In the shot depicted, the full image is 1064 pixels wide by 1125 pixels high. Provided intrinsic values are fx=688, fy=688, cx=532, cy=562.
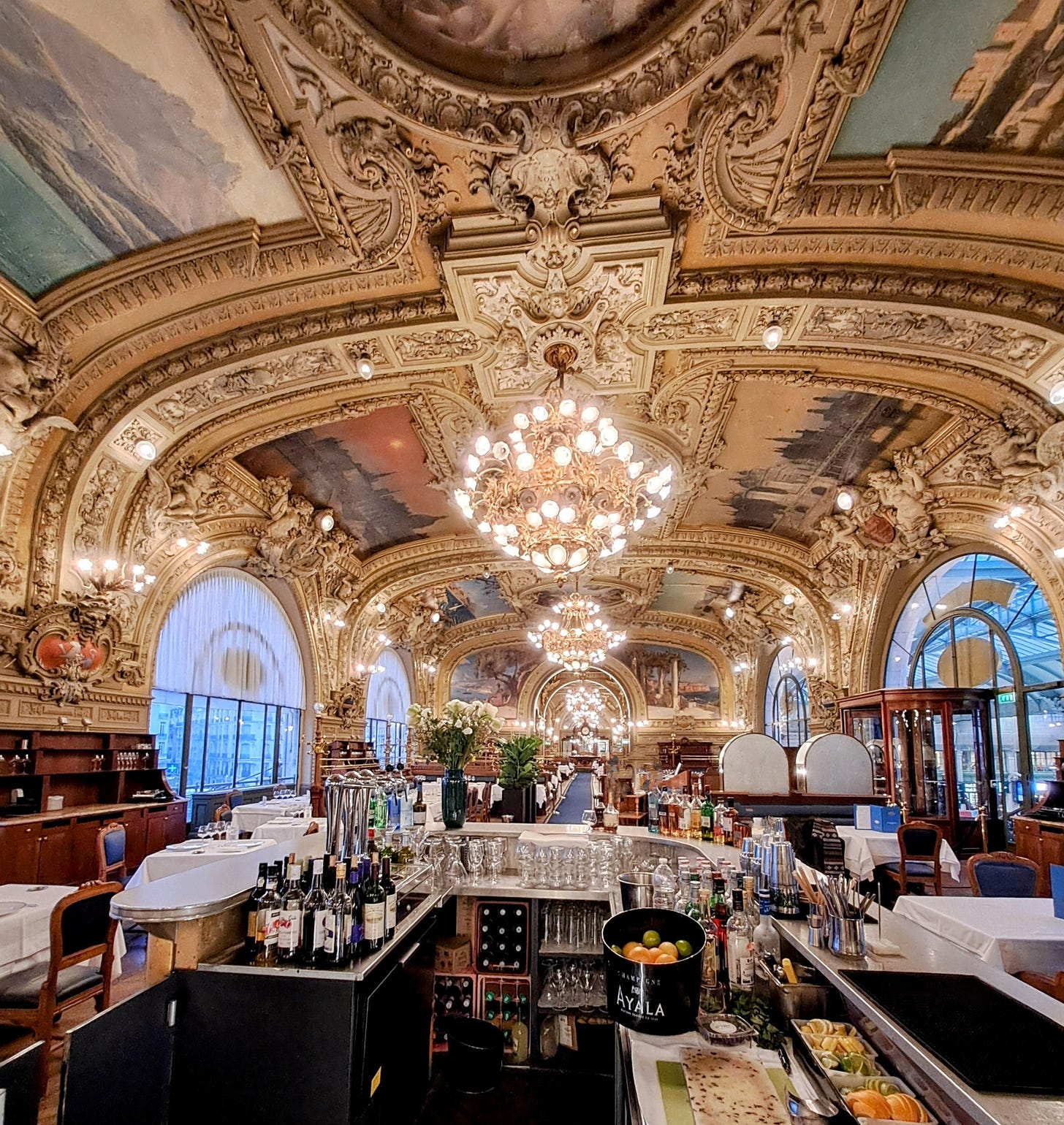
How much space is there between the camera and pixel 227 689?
11.0 metres

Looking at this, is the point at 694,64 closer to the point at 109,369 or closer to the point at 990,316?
the point at 990,316

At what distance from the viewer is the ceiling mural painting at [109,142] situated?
359 cm

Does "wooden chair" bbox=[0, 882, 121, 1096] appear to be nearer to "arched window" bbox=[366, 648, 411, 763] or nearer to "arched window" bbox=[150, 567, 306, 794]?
"arched window" bbox=[150, 567, 306, 794]

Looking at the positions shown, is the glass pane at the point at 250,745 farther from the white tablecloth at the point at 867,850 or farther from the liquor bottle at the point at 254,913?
the liquor bottle at the point at 254,913

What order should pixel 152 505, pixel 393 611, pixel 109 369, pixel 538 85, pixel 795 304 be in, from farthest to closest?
1. pixel 393 611
2. pixel 152 505
3. pixel 109 369
4. pixel 795 304
5. pixel 538 85

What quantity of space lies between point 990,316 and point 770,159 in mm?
2165

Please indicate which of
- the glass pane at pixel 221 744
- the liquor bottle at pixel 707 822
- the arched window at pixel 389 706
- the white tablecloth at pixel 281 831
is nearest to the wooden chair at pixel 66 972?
the white tablecloth at pixel 281 831

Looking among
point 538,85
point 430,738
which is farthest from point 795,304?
point 430,738

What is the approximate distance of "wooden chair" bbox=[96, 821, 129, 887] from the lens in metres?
5.35

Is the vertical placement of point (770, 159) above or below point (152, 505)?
above

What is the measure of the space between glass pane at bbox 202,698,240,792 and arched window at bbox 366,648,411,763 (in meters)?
5.24

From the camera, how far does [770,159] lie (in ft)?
14.1

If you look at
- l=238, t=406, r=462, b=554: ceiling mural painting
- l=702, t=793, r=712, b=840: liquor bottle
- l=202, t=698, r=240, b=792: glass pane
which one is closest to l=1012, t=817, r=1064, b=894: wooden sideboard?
l=702, t=793, r=712, b=840: liquor bottle

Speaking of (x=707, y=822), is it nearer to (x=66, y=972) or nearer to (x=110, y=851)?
(x=66, y=972)
